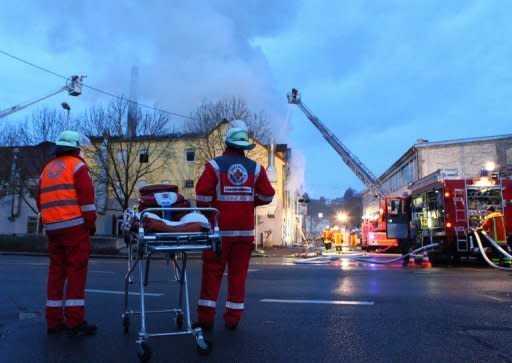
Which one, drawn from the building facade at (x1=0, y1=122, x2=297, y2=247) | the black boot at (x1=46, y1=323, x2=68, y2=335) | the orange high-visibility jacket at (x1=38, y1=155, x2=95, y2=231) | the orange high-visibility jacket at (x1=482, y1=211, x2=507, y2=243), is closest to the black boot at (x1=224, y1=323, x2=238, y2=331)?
the black boot at (x1=46, y1=323, x2=68, y2=335)

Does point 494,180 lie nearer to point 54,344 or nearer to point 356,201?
point 54,344

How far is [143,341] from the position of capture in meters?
3.44

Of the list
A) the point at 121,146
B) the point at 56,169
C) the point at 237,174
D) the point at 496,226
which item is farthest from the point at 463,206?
the point at 121,146

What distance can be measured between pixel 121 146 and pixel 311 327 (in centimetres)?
2620

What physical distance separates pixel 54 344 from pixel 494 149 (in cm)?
3657

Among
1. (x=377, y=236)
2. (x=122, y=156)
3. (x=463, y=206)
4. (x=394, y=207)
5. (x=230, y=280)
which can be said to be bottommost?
(x=230, y=280)

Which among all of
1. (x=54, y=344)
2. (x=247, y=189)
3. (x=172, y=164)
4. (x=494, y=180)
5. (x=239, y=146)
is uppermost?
(x=172, y=164)

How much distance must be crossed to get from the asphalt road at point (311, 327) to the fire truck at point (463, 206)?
6015mm

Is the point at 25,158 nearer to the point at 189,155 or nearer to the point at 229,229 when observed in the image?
the point at 189,155

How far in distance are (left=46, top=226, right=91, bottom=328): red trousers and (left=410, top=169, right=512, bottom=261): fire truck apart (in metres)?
11.8

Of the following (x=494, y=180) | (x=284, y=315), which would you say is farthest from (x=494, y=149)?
(x=284, y=315)

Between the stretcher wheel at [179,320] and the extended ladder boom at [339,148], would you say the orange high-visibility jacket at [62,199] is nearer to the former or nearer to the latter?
the stretcher wheel at [179,320]

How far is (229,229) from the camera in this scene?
4445 mm

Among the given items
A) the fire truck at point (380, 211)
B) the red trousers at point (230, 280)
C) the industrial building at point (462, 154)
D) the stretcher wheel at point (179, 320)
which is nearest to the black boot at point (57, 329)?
the stretcher wheel at point (179, 320)
